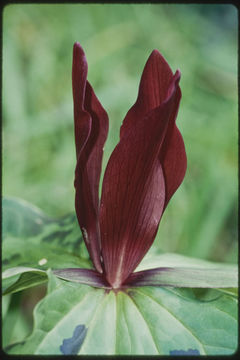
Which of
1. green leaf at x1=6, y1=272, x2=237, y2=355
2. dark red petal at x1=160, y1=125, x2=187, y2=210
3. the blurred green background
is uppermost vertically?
the blurred green background

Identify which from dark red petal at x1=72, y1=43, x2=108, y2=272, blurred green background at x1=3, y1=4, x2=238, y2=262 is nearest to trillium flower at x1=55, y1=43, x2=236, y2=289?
dark red petal at x1=72, y1=43, x2=108, y2=272

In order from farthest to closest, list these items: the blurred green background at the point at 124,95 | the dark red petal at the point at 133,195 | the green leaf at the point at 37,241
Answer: the blurred green background at the point at 124,95 < the green leaf at the point at 37,241 < the dark red petal at the point at 133,195

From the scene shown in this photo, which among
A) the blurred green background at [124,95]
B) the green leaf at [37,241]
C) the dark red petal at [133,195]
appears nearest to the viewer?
the dark red petal at [133,195]

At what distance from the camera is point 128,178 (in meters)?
0.62

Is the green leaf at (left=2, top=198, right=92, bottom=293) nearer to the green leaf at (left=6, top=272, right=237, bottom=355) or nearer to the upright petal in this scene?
the green leaf at (left=6, top=272, right=237, bottom=355)

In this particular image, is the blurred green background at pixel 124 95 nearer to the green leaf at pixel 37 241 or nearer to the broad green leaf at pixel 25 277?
the green leaf at pixel 37 241

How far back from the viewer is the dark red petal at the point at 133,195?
59 centimetres

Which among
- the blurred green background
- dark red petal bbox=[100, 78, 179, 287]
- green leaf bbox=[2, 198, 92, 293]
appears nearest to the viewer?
dark red petal bbox=[100, 78, 179, 287]

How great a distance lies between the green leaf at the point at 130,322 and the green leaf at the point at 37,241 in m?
0.10

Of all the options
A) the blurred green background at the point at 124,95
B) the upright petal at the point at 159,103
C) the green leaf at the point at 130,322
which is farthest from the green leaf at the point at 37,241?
the blurred green background at the point at 124,95

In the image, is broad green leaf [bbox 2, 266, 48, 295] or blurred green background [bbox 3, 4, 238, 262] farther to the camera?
blurred green background [bbox 3, 4, 238, 262]

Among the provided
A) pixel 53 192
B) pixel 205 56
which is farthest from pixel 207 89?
pixel 53 192

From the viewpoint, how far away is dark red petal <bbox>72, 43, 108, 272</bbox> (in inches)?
24.0

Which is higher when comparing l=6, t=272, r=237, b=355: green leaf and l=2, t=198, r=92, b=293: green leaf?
l=2, t=198, r=92, b=293: green leaf
